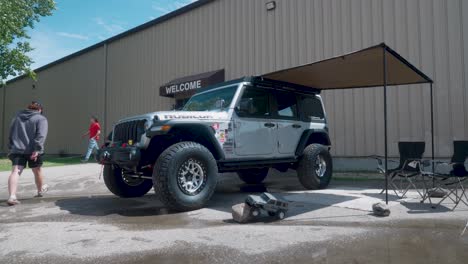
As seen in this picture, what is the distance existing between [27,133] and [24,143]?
18 centimetres

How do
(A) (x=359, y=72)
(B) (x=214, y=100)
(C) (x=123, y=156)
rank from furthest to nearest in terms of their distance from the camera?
1. (A) (x=359, y=72)
2. (B) (x=214, y=100)
3. (C) (x=123, y=156)

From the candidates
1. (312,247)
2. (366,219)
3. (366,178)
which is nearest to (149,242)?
(312,247)

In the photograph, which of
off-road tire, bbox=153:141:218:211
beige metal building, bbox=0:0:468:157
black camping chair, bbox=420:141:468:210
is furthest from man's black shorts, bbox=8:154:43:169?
beige metal building, bbox=0:0:468:157

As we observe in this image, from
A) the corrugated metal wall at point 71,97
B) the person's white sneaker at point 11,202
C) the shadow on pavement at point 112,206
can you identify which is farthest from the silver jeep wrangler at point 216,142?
the corrugated metal wall at point 71,97

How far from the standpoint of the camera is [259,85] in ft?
21.9

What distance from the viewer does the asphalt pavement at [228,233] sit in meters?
3.27

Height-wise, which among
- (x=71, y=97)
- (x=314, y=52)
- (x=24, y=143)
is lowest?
(x=24, y=143)

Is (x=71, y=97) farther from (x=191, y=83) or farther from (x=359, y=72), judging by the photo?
(x=359, y=72)

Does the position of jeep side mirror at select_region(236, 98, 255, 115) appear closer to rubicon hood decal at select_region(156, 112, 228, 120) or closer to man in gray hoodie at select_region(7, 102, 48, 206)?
rubicon hood decal at select_region(156, 112, 228, 120)

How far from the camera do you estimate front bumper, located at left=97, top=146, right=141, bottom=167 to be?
17.1ft

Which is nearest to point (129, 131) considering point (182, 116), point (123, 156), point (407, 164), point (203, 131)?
point (123, 156)

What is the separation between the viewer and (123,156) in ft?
17.4

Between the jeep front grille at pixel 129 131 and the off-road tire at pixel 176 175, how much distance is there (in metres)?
0.65

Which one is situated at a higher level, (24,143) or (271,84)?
(271,84)
